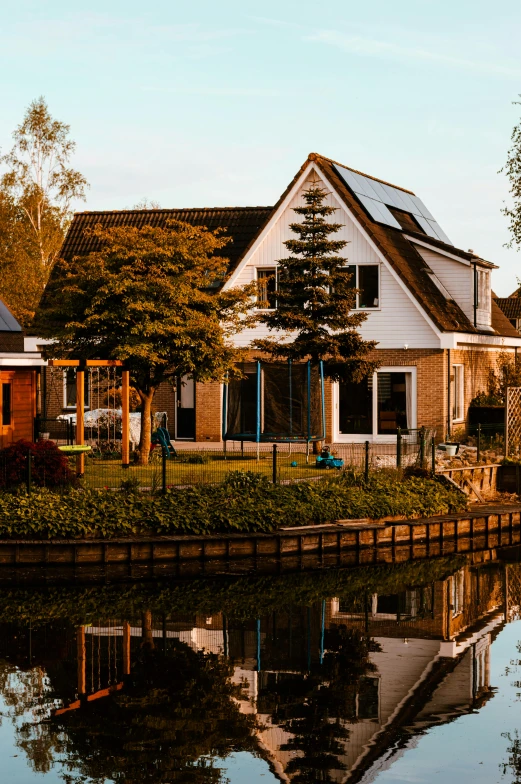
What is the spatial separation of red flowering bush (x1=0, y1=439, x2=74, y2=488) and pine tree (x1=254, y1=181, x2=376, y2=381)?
10.9 metres

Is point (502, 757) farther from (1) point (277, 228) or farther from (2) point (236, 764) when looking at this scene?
(1) point (277, 228)

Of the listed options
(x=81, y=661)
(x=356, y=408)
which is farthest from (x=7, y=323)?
(x=81, y=661)

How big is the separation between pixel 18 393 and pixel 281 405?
269 inches

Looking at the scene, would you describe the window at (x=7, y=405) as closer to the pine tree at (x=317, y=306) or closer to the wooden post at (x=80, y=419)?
the wooden post at (x=80, y=419)

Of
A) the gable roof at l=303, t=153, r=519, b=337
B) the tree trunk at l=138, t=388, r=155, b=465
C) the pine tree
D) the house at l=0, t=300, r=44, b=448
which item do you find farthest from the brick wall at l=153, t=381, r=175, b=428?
the tree trunk at l=138, t=388, r=155, b=465

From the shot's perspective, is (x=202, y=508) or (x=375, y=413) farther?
(x=375, y=413)

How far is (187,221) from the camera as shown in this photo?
135 feet

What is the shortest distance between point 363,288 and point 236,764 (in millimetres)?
27430

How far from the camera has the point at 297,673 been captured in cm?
1294

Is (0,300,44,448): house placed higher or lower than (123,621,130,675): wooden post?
higher

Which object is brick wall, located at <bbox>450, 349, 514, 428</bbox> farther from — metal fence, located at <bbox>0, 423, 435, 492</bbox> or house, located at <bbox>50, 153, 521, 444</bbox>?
metal fence, located at <bbox>0, 423, 435, 492</bbox>

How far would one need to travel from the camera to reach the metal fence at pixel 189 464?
2108cm

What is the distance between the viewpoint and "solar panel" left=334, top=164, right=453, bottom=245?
38.1 meters

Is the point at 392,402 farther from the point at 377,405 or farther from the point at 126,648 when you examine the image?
the point at 126,648
